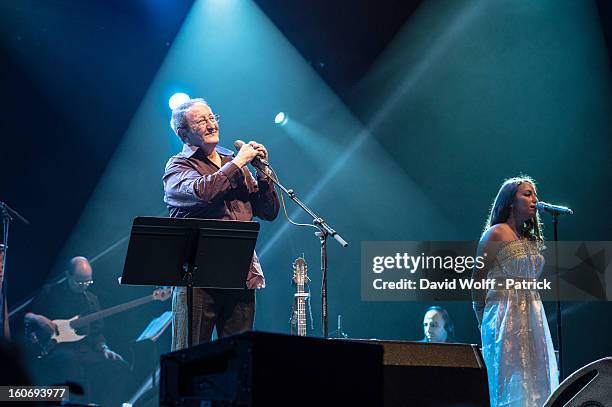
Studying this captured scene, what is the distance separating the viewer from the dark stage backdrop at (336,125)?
7277 millimetres

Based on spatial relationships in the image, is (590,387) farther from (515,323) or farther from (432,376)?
(515,323)

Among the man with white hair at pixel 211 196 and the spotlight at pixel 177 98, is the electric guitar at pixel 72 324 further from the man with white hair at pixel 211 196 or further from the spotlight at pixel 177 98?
the man with white hair at pixel 211 196

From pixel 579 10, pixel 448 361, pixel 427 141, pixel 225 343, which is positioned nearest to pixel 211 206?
pixel 448 361

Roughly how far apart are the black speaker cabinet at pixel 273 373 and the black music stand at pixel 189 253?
3.10 feet

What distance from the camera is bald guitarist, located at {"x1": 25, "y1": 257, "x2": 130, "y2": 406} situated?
23.4 feet

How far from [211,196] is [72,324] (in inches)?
159

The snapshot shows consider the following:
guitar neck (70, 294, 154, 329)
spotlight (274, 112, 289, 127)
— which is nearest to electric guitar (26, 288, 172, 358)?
guitar neck (70, 294, 154, 329)

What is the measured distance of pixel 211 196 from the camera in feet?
12.8

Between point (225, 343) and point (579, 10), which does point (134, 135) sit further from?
point (225, 343)

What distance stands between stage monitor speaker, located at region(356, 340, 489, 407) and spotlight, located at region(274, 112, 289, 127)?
17.1 feet

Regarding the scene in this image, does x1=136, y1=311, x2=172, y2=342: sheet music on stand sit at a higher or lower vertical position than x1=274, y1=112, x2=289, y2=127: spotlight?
lower

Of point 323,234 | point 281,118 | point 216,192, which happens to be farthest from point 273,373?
point 281,118

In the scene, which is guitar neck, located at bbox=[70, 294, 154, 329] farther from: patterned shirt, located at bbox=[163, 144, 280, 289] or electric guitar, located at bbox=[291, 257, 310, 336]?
patterned shirt, located at bbox=[163, 144, 280, 289]

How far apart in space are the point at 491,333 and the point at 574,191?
339 cm
